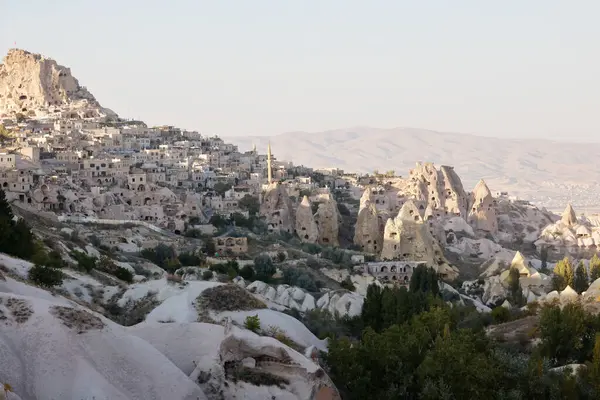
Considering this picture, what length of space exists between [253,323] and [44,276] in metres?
6.48

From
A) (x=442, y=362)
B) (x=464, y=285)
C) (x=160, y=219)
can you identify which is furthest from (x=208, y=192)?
(x=442, y=362)

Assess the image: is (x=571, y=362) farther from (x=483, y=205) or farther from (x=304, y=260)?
(x=483, y=205)

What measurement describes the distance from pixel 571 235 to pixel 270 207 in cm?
2145

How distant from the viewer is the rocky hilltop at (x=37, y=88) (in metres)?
90.2

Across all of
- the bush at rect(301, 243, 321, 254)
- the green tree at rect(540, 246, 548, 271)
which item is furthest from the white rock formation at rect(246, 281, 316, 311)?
the green tree at rect(540, 246, 548, 271)

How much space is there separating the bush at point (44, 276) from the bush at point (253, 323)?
5.85m

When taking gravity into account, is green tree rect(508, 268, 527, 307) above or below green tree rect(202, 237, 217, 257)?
Answer: below

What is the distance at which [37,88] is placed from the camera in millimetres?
92125

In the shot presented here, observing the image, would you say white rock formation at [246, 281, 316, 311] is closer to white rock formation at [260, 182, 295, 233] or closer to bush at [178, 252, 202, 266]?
bush at [178, 252, 202, 266]

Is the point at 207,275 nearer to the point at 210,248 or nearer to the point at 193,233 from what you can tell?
the point at 210,248

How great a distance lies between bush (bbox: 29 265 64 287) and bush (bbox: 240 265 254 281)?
15466 mm

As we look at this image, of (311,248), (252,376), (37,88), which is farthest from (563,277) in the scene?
(37,88)

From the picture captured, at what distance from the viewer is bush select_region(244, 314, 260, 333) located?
1861 cm

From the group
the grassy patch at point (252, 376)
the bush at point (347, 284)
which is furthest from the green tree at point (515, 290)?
the grassy patch at point (252, 376)
